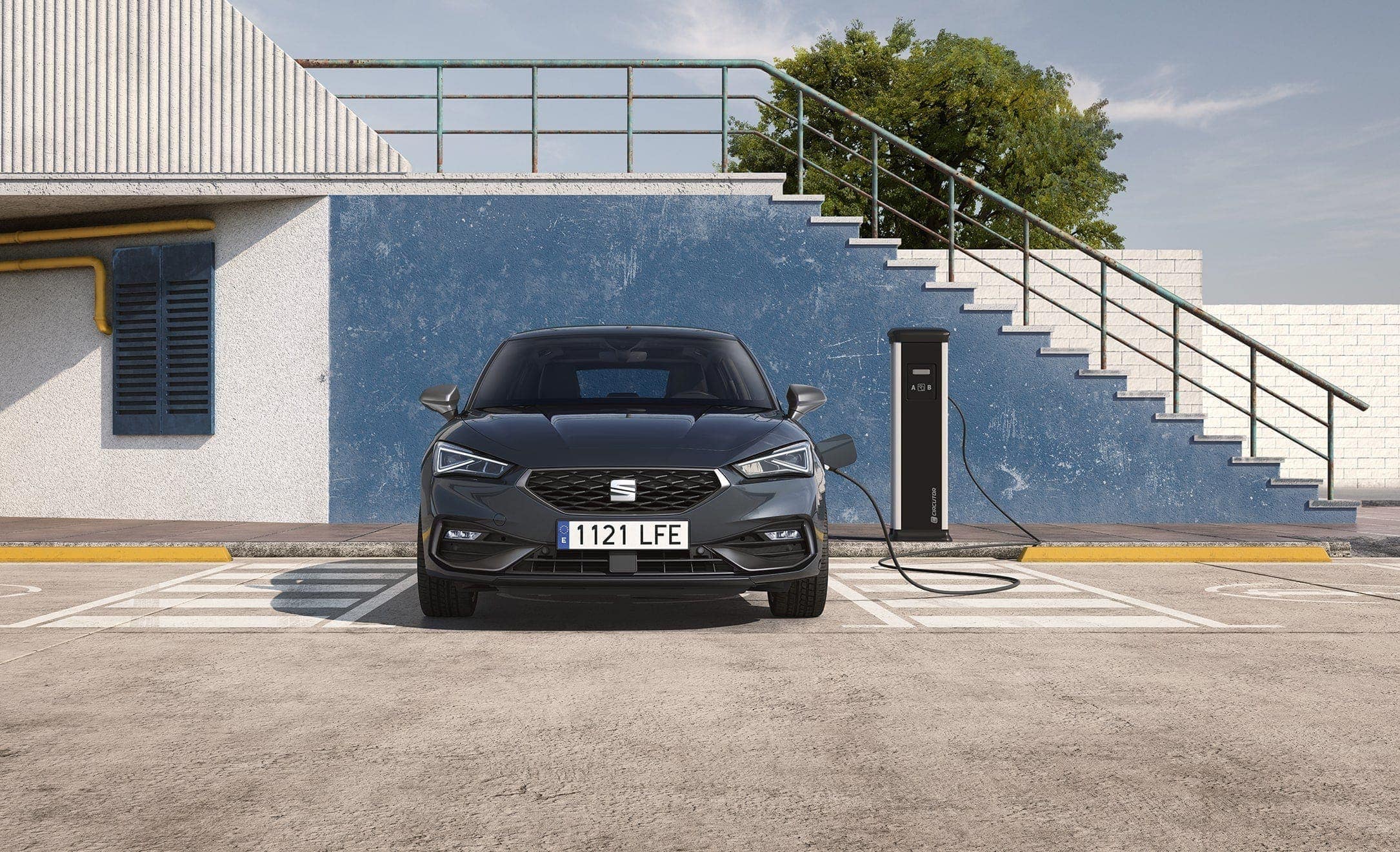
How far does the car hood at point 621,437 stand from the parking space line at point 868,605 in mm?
938

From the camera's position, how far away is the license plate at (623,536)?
566 cm

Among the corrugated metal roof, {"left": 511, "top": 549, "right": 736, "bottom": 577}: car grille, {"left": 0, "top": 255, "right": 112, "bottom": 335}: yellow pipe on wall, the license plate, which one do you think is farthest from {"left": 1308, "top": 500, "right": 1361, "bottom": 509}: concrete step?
{"left": 0, "top": 255, "right": 112, "bottom": 335}: yellow pipe on wall

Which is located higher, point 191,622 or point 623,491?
point 623,491

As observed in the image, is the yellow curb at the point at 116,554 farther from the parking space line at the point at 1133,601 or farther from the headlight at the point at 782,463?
the parking space line at the point at 1133,601

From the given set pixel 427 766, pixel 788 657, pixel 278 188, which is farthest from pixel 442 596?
pixel 278 188

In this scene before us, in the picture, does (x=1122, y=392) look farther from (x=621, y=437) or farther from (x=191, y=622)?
(x=191, y=622)

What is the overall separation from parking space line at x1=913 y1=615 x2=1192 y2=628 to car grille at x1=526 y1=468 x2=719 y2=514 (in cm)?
167

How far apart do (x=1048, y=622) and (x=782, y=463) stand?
1.86 metres

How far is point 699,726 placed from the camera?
13.9 feet

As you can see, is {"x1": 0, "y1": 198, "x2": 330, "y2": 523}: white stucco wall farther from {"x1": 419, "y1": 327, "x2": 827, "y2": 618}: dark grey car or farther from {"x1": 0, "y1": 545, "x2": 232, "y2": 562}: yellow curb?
{"x1": 419, "y1": 327, "x2": 827, "y2": 618}: dark grey car

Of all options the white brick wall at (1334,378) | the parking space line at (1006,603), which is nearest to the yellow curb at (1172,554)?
the parking space line at (1006,603)

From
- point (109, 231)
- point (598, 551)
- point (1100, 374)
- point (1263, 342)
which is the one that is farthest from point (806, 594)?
point (1263, 342)

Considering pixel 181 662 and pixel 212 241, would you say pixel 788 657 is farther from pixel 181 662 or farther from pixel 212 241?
pixel 212 241

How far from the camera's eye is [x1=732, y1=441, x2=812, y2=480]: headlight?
5918 millimetres
